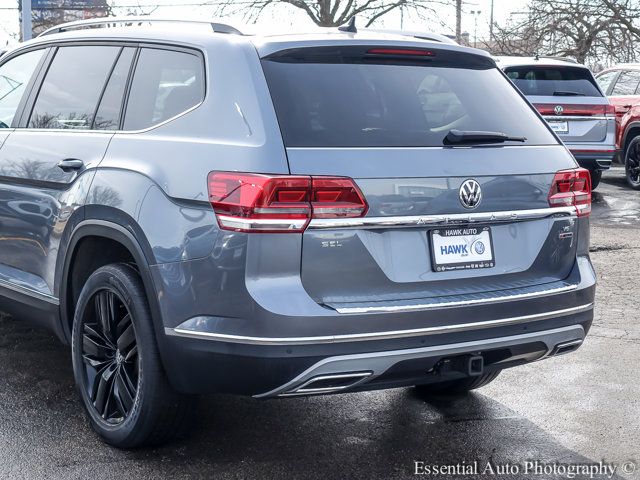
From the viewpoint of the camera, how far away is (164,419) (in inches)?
161

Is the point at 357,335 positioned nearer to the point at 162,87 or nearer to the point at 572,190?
the point at 572,190

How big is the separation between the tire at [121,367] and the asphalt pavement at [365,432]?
130mm

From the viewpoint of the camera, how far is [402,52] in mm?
4129

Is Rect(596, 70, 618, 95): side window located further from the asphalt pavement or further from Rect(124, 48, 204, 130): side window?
Rect(124, 48, 204, 130): side window

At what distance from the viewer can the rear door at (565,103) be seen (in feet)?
43.7

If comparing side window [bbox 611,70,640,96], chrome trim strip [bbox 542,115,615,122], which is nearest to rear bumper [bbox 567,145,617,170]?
chrome trim strip [bbox 542,115,615,122]

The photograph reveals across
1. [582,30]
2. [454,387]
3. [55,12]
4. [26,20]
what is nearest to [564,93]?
[454,387]

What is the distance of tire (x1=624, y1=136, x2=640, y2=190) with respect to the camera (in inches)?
570

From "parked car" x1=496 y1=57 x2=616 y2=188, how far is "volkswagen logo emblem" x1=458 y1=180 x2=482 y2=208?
9.73 m

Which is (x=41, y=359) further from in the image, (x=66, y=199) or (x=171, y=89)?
(x=171, y=89)

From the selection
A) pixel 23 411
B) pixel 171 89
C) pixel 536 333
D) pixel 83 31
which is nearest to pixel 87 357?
pixel 23 411

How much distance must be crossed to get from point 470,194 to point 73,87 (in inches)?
81.3

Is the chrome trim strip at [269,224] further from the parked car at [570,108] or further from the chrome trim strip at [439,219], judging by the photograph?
the parked car at [570,108]

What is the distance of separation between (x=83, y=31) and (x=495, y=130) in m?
2.12
